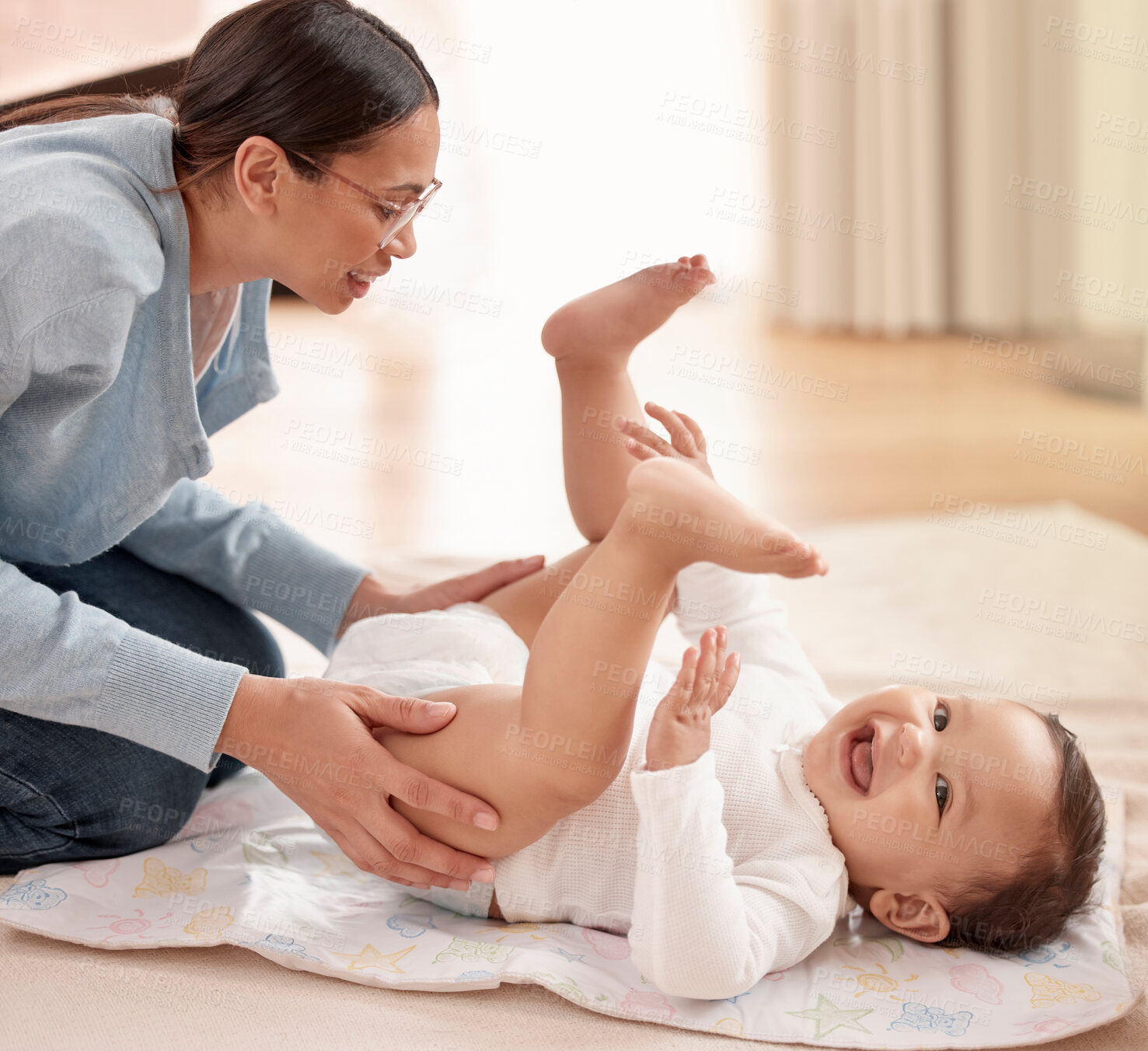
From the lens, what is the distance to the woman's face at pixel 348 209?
3.60 ft

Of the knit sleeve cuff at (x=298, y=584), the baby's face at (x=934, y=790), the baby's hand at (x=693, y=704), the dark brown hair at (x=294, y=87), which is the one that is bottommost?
the baby's face at (x=934, y=790)

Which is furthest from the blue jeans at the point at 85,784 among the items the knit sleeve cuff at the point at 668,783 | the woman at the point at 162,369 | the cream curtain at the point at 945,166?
the cream curtain at the point at 945,166

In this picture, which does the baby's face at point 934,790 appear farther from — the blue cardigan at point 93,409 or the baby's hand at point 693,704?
the blue cardigan at point 93,409

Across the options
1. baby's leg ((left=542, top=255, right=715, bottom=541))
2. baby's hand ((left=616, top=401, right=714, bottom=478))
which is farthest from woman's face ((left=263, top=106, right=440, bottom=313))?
baby's hand ((left=616, top=401, right=714, bottom=478))

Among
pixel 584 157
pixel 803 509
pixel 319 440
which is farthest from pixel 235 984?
pixel 584 157

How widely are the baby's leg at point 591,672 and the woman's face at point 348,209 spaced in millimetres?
430

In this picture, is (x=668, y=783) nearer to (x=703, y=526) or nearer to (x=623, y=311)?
(x=703, y=526)

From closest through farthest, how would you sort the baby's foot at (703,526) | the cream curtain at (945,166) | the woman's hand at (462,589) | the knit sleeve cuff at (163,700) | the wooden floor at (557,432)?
the baby's foot at (703,526), the knit sleeve cuff at (163,700), the woman's hand at (462,589), the wooden floor at (557,432), the cream curtain at (945,166)

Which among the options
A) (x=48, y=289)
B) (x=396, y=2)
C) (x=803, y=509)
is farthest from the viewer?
(x=396, y=2)

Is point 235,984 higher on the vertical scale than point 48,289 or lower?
lower

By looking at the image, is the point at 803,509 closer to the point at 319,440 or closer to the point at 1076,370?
the point at 319,440

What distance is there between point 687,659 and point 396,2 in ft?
10.5

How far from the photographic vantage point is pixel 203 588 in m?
1.44

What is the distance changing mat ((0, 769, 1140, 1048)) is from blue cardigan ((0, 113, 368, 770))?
153mm
